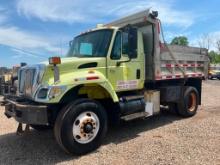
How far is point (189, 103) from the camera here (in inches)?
355

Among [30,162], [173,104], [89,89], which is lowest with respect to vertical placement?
[30,162]

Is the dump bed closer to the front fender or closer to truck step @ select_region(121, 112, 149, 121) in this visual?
truck step @ select_region(121, 112, 149, 121)

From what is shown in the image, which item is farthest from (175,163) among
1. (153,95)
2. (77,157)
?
(153,95)

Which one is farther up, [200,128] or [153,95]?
[153,95]

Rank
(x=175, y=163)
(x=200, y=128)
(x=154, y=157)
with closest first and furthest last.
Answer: (x=175, y=163), (x=154, y=157), (x=200, y=128)

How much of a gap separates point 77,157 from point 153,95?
9.72ft

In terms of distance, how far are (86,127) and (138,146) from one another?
1.20 meters

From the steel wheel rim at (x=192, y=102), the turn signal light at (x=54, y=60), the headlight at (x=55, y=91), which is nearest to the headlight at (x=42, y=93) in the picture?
the headlight at (x=55, y=91)

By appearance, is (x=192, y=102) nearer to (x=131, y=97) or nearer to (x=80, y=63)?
(x=131, y=97)

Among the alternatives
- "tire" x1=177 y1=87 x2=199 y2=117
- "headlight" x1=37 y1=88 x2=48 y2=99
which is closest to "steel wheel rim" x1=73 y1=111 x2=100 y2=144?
"headlight" x1=37 y1=88 x2=48 y2=99

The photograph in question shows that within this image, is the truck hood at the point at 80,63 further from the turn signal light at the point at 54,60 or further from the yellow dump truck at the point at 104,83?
the turn signal light at the point at 54,60

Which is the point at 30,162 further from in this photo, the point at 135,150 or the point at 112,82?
the point at 112,82

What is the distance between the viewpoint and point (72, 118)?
5.33 m

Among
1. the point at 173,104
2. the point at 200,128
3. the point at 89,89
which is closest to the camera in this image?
the point at 89,89
